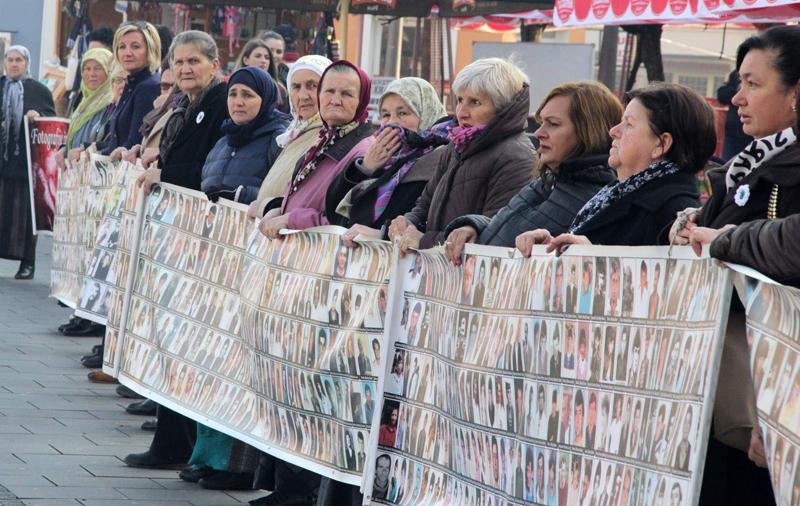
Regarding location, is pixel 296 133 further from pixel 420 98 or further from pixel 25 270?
pixel 25 270

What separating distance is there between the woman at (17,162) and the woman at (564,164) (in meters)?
10.3

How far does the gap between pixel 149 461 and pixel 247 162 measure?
152cm

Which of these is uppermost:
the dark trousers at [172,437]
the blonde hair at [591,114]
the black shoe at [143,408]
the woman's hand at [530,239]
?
the blonde hair at [591,114]

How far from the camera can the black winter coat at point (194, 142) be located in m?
7.99

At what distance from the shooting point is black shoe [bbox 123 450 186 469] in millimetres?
7352

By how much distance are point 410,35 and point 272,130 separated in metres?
32.4

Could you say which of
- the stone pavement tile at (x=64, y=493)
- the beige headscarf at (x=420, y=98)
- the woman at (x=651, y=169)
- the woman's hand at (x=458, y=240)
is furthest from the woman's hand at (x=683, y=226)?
the stone pavement tile at (x=64, y=493)

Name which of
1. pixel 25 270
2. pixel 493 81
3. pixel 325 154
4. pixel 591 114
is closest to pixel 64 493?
pixel 325 154

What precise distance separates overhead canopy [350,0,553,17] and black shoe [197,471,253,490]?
33.8ft

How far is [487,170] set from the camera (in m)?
5.54

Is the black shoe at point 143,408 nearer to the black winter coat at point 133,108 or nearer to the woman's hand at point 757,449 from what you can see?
the black winter coat at point 133,108

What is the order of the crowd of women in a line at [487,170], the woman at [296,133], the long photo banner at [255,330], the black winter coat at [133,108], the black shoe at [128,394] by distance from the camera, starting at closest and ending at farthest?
the crowd of women in a line at [487,170], the long photo banner at [255,330], the woman at [296,133], the black shoe at [128,394], the black winter coat at [133,108]

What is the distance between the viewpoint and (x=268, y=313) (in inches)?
251

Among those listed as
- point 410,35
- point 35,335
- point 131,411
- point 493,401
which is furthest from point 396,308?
point 410,35
